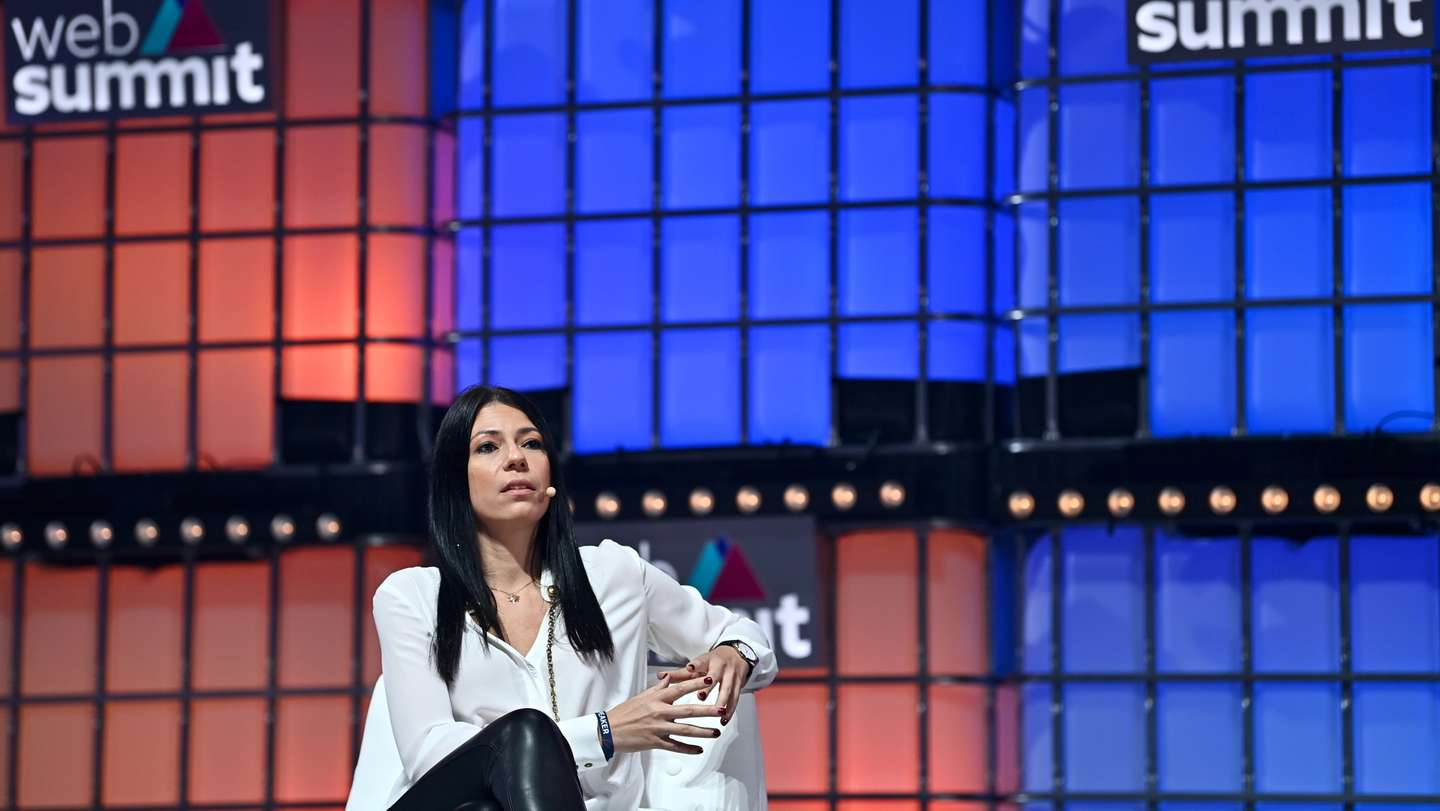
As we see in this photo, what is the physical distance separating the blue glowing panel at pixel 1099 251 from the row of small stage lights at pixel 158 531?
3.25m

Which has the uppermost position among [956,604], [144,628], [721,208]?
[721,208]

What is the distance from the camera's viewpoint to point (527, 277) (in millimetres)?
9477

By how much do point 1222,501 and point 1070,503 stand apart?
23.2 inches

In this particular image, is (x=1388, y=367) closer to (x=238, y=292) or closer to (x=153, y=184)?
(x=238, y=292)

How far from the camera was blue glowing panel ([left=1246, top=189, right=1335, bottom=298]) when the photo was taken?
877cm

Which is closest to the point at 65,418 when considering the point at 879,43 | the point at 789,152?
the point at 789,152

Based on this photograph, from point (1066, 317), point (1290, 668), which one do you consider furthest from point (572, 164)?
point (1290, 668)

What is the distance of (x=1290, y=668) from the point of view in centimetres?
866

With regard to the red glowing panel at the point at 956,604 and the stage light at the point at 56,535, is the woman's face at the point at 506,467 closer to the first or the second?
the red glowing panel at the point at 956,604

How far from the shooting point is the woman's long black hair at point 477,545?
378cm

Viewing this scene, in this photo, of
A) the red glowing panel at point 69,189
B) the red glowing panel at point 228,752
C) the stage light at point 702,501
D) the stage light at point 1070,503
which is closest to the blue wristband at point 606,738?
the stage light at point 1070,503

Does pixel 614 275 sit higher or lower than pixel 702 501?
higher

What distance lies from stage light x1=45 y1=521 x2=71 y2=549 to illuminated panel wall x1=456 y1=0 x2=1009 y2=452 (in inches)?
74.9

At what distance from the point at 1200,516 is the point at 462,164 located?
351 cm
